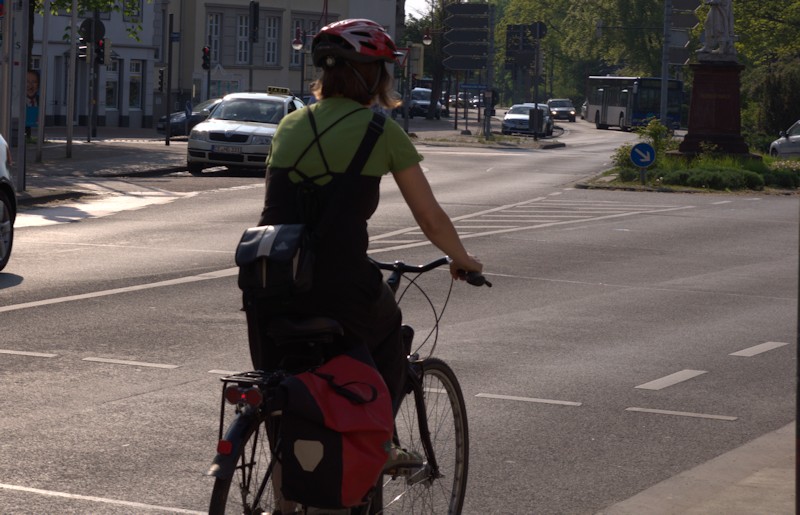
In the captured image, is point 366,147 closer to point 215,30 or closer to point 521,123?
point 521,123

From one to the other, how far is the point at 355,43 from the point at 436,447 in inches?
60.1

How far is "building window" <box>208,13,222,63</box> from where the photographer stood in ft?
240

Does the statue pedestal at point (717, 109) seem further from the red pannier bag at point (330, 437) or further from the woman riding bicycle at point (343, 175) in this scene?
the red pannier bag at point (330, 437)

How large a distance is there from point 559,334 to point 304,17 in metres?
68.8

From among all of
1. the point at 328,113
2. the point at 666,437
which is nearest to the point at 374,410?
the point at 328,113

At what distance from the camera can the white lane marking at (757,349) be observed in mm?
10148

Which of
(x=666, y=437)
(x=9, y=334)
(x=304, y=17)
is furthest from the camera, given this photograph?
(x=304, y=17)

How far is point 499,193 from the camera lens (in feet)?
90.0

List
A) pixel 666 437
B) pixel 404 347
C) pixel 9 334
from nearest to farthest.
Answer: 1. pixel 404 347
2. pixel 666 437
3. pixel 9 334

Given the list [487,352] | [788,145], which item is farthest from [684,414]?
[788,145]

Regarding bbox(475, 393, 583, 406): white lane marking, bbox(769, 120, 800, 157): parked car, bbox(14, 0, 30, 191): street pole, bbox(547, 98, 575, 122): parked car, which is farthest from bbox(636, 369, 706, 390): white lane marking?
bbox(547, 98, 575, 122): parked car

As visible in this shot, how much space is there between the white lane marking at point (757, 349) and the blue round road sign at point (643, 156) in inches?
801

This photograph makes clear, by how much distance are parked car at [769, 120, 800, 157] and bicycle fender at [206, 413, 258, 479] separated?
1648 inches

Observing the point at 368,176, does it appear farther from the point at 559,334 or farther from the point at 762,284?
the point at 762,284
